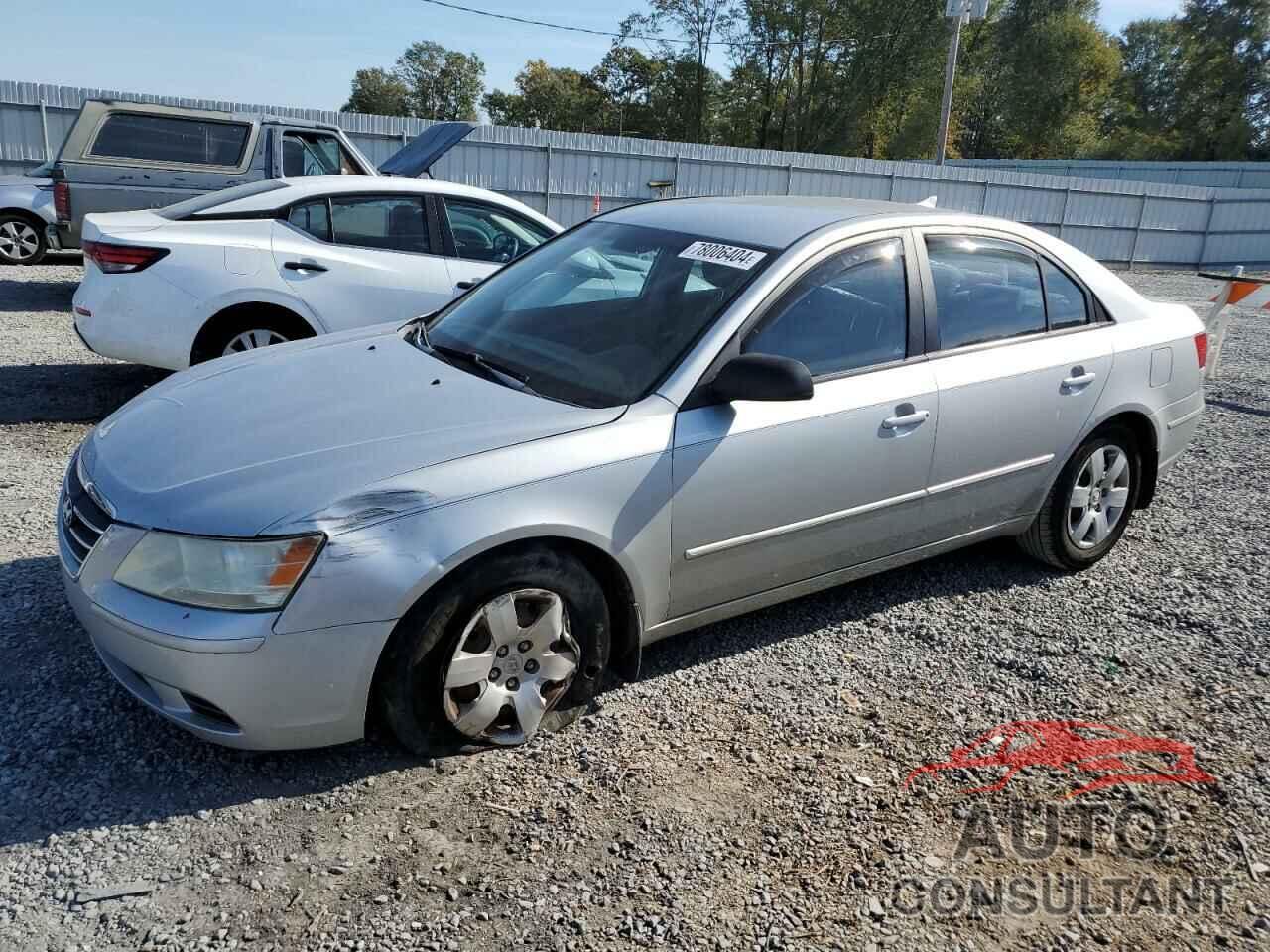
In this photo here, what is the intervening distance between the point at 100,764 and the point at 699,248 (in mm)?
2608

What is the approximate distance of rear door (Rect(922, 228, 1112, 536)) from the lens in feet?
12.7

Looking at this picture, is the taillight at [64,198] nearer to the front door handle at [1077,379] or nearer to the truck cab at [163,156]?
the truck cab at [163,156]

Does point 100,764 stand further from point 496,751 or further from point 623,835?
point 623,835

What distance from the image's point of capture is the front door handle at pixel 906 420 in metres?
3.60

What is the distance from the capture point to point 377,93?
94.0 meters

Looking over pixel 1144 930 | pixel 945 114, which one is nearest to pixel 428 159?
pixel 1144 930

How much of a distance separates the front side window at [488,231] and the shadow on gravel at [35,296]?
5.49m

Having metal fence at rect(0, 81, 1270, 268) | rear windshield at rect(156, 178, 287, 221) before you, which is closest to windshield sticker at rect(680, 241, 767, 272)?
rear windshield at rect(156, 178, 287, 221)

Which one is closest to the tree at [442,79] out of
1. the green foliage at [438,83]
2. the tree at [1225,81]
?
the green foliage at [438,83]

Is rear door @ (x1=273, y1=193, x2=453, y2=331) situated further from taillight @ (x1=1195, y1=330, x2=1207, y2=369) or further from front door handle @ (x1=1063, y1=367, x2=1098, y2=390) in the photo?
taillight @ (x1=1195, y1=330, x2=1207, y2=369)

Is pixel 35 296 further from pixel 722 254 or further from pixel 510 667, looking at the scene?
pixel 510 667

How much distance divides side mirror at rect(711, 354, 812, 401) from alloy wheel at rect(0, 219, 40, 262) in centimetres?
1248

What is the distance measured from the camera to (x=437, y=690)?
2.84 meters

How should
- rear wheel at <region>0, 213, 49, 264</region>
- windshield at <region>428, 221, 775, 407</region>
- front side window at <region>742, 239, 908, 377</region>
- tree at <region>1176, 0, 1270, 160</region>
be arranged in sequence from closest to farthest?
windshield at <region>428, 221, 775, 407</region>
front side window at <region>742, 239, 908, 377</region>
rear wheel at <region>0, 213, 49, 264</region>
tree at <region>1176, 0, 1270, 160</region>
